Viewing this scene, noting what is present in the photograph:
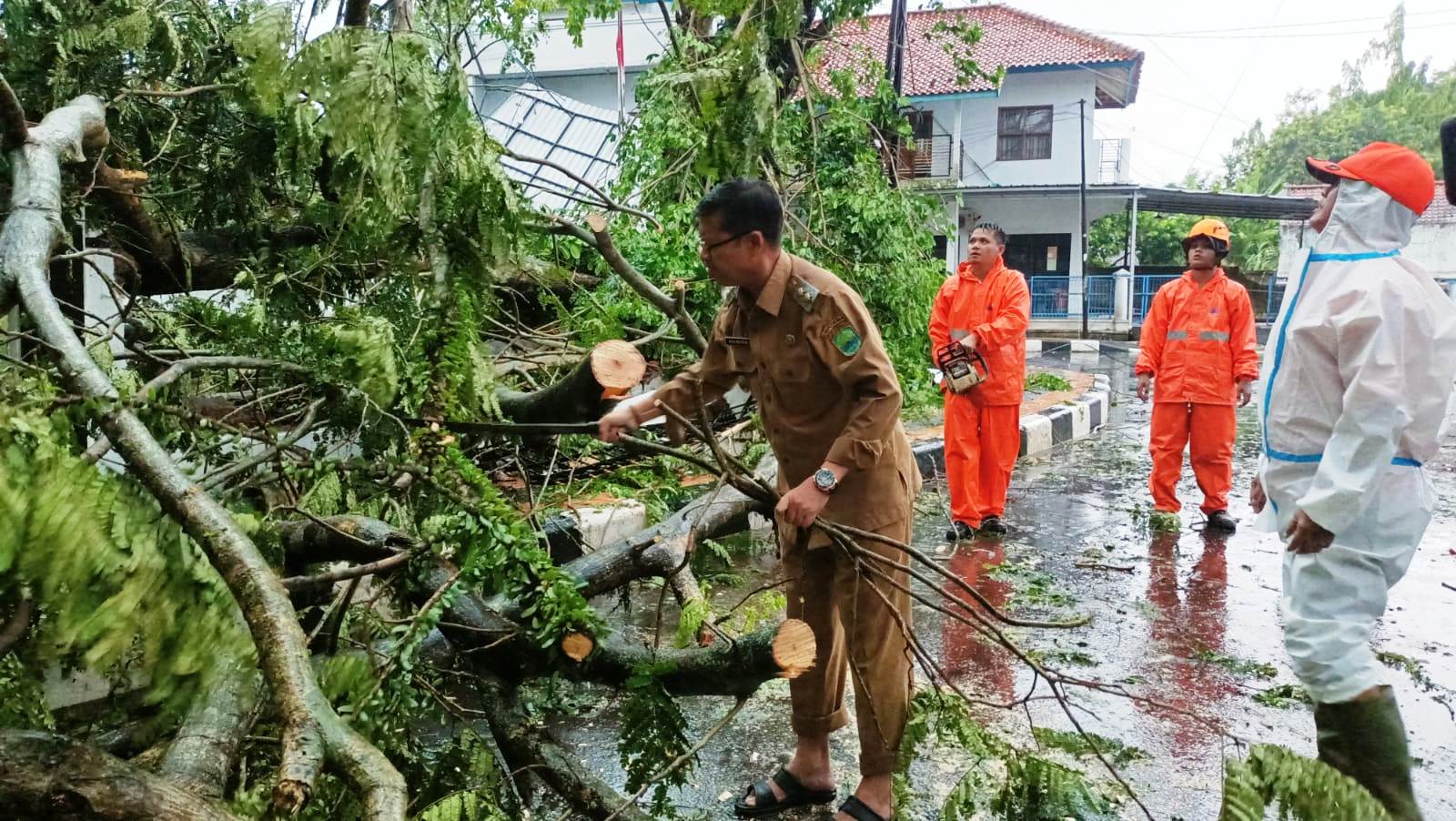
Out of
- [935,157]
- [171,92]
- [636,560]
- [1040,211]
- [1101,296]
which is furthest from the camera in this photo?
[1101,296]

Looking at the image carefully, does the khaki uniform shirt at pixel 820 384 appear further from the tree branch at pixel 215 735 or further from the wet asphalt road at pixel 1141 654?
the tree branch at pixel 215 735

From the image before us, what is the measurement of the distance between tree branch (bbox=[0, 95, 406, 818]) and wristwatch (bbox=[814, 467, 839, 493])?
1247 mm

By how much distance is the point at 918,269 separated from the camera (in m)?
8.01

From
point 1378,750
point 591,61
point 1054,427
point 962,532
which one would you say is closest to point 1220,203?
point 591,61

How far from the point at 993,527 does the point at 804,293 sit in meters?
4.04

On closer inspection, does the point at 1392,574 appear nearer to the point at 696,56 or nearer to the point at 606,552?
the point at 606,552

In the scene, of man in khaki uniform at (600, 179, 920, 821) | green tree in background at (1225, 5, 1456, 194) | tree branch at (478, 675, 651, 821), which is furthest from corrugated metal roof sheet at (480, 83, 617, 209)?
green tree in background at (1225, 5, 1456, 194)

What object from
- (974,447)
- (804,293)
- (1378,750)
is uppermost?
(804,293)

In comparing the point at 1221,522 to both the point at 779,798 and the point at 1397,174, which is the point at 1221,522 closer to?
the point at 1397,174

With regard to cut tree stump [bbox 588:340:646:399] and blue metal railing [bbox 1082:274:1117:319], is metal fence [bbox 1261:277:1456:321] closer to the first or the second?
blue metal railing [bbox 1082:274:1117:319]

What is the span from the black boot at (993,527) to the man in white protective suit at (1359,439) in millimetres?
3354

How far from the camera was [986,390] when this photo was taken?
5.94 m

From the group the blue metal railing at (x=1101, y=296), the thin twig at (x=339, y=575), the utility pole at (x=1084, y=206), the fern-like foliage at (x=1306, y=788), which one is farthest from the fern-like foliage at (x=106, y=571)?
the blue metal railing at (x=1101, y=296)

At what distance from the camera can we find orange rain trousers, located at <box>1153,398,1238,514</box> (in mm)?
6164
